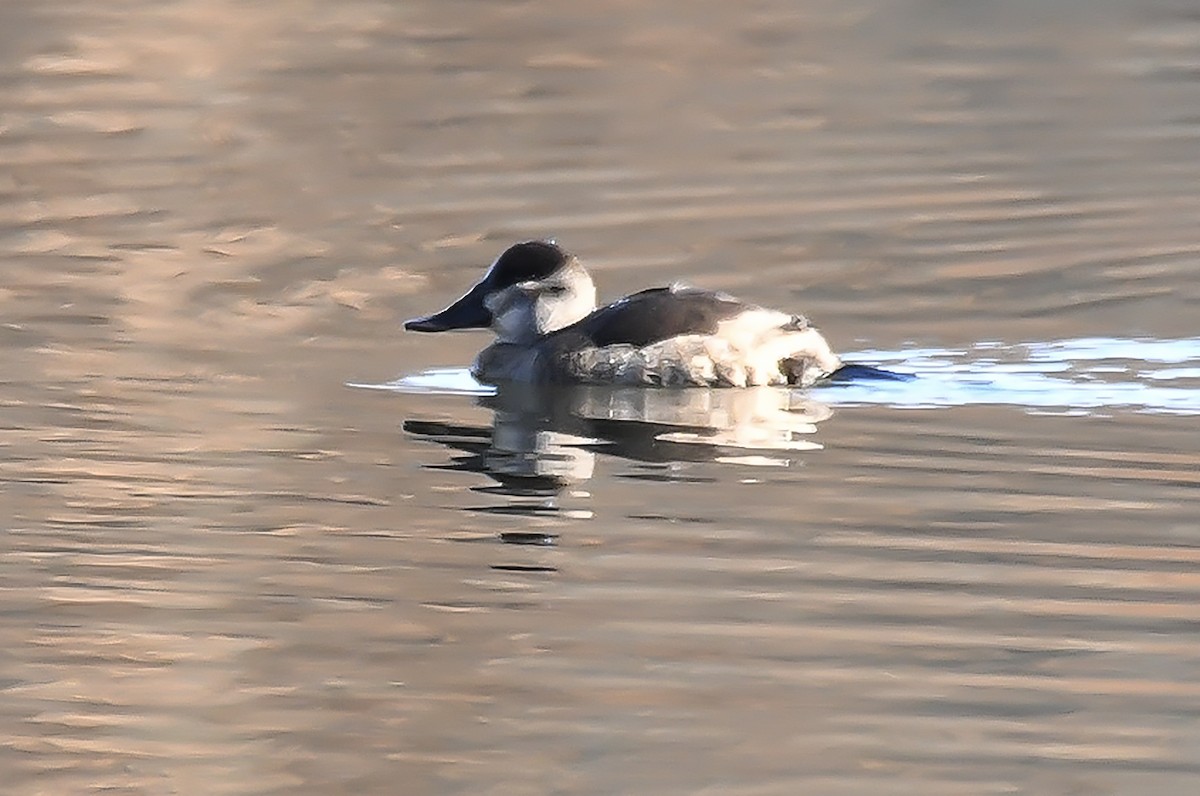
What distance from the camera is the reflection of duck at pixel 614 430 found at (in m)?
9.09

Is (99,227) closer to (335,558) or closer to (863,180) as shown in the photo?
(863,180)

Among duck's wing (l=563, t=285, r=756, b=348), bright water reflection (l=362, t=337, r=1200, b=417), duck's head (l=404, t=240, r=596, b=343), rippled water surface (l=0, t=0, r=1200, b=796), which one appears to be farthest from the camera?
duck's head (l=404, t=240, r=596, b=343)

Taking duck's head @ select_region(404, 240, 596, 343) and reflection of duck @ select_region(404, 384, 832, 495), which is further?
duck's head @ select_region(404, 240, 596, 343)

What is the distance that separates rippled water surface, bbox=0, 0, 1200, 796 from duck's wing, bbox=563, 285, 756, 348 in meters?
0.21

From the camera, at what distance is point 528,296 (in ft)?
36.4

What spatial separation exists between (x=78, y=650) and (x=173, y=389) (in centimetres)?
→ 353

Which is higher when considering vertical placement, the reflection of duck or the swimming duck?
the swimming duck

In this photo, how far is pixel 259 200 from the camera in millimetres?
15289

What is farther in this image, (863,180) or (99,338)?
(863,180)

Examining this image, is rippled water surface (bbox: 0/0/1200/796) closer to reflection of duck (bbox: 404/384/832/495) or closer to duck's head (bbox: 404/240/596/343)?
reflection of duck (bbox: 404/384/832/495)

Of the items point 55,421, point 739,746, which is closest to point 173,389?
point 55,421

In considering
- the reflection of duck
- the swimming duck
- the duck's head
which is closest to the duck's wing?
the swimming duck

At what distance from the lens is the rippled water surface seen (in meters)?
6.08

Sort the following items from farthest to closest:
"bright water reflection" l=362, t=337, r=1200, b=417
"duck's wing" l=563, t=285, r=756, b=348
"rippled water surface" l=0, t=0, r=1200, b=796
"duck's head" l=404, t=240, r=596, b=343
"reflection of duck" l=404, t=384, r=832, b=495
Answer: "duck's head" l=404, t=240, r=596, b=343 → "duck's wing" l=563, t=285, r=756, b=348 → "bright water reflection" l=362, t=337, r=1200, b=417 → "reflection of duck" l=404, t=384, r=832, b=495 → "rippled water surface" l=0, t=0, r=1200, b=796
